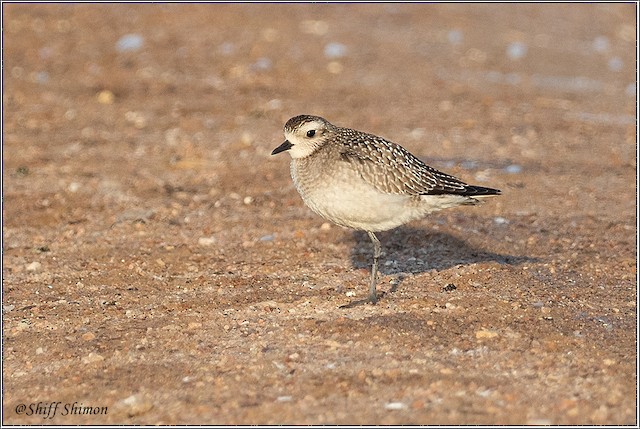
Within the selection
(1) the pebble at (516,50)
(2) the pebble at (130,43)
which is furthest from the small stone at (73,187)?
(1) the pebble at (516,50)

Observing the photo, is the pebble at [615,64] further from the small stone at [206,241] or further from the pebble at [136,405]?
the pebble at [136,405]

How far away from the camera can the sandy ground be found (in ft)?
19.6

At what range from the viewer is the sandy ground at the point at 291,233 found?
5977mm

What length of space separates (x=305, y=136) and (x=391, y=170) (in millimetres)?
732

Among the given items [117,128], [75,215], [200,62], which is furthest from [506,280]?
[200,62]

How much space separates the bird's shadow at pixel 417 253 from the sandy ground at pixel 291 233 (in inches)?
1.3

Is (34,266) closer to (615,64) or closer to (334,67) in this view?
(334,67)

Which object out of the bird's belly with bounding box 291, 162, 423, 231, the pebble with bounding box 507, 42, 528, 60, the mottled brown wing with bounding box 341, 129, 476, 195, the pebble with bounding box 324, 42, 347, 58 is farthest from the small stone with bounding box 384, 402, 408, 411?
the pebble with bounding box 507, 42, 528, 60

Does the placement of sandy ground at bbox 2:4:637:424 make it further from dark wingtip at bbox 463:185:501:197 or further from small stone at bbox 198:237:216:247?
dark wingtip at bbox 463:185:501:197

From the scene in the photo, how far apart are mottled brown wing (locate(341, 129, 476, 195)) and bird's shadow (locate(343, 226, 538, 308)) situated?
0.93 meters

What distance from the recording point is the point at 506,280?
306 inches

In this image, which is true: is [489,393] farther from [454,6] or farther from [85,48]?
[454,6]

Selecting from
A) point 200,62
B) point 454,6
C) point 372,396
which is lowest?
point 372,396

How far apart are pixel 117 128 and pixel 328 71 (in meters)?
4.11
